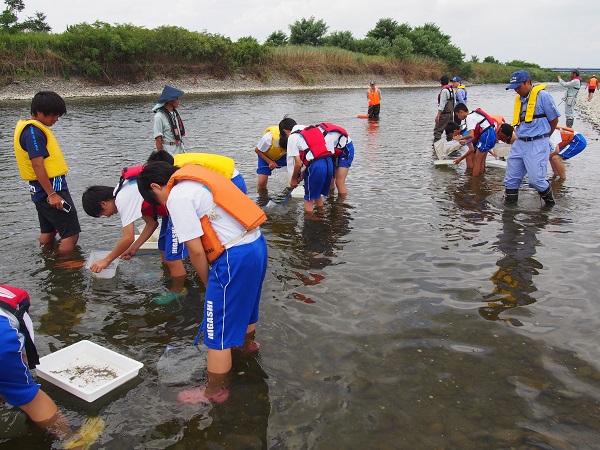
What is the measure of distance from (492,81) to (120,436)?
262ft

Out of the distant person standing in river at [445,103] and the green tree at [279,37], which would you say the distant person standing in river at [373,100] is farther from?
the green tree at [279,37]

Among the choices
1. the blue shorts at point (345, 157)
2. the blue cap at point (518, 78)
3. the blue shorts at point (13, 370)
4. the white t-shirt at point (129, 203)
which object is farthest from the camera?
the blue shorts at point (345, 157)

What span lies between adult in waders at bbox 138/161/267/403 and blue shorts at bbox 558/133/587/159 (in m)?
9.31

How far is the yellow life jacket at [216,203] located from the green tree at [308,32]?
6866 cm

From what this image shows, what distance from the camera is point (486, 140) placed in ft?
35.0

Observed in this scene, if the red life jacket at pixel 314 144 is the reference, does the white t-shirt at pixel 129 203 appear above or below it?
below

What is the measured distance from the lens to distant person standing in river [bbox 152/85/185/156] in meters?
7.92

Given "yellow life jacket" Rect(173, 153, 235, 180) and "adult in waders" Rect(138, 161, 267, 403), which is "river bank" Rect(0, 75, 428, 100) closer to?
"yellow life jacket" Rect(173, 153, 235, 180)

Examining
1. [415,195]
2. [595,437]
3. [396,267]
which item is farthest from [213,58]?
[595,437]

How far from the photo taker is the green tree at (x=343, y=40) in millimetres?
65375

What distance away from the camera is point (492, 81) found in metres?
72.7

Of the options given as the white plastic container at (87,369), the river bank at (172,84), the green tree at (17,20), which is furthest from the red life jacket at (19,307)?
the green tree at (17,20)

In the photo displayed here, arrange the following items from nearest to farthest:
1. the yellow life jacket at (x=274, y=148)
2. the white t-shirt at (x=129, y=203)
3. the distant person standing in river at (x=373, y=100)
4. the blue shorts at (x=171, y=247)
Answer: the white t-shirt at (x=129, y=203)
the blue shorts at (x=171, y=247)
the yellow life jacket at (x=274, y=148)
the distant person standing in river at (x=373, y=100)

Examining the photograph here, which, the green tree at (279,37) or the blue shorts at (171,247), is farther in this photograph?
the green tree at (279,37)
